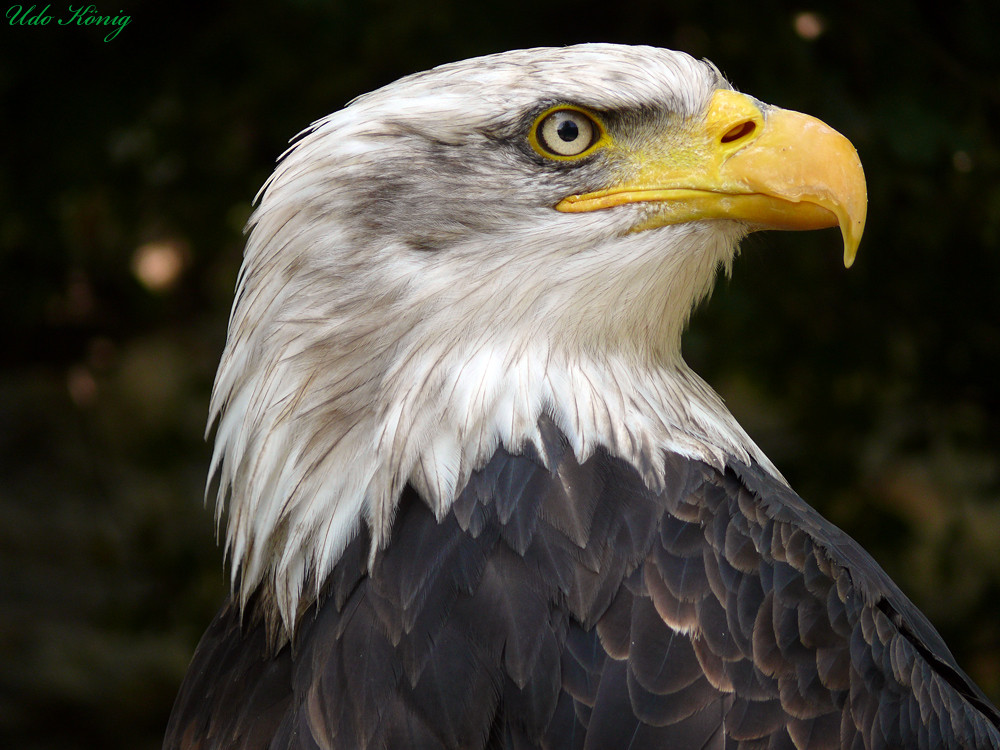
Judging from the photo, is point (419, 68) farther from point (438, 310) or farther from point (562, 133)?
point (438, 310)

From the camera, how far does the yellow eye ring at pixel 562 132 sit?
2.09 m

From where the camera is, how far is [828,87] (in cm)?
336

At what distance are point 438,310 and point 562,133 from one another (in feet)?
1.37

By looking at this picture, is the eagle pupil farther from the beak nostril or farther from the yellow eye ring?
the beak nostril

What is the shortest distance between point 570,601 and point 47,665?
4940 millimetres

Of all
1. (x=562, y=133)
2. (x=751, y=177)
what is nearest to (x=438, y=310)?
(x=562, y=133)

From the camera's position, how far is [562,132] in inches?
82.4

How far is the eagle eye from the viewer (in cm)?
209

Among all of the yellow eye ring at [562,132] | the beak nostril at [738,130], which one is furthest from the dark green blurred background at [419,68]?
the yellow eye ring at [562,132]

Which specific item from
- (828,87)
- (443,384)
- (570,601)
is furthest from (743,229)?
(828,87)

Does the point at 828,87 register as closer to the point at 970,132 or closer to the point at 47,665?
the point at 970,132

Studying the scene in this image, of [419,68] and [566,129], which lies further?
[419,68]
